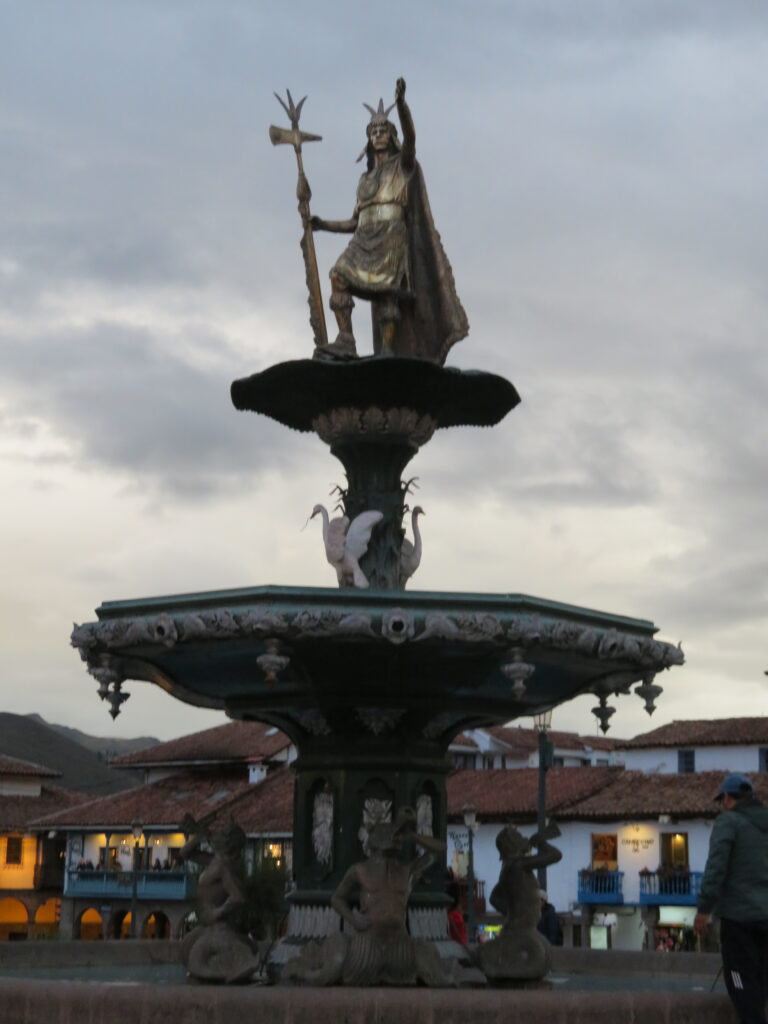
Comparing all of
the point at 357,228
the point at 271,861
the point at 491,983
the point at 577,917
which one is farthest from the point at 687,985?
the point at 577,917

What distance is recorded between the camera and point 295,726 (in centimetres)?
1334

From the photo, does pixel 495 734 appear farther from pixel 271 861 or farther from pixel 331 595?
pixel 331 595

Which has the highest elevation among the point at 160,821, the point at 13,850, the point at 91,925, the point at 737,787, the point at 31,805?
the point at 31,805

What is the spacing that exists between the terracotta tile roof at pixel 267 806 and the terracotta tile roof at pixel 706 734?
1406 centimetres

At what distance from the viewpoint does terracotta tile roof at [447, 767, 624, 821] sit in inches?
2263

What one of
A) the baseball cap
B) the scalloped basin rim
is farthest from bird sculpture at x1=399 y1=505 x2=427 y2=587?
the baseball cap

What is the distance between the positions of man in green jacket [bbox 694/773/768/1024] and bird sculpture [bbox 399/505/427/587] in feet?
15.7

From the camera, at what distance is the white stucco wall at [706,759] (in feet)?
204

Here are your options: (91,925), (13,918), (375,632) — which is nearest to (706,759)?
(91,925)

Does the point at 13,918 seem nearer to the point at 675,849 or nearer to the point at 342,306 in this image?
the point at 675,849

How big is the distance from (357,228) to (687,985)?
725cm

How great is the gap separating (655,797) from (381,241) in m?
45.5

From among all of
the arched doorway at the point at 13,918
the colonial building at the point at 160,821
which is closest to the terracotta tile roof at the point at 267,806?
the colonial building at the point at 160,821

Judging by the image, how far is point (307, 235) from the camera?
14.7 m
